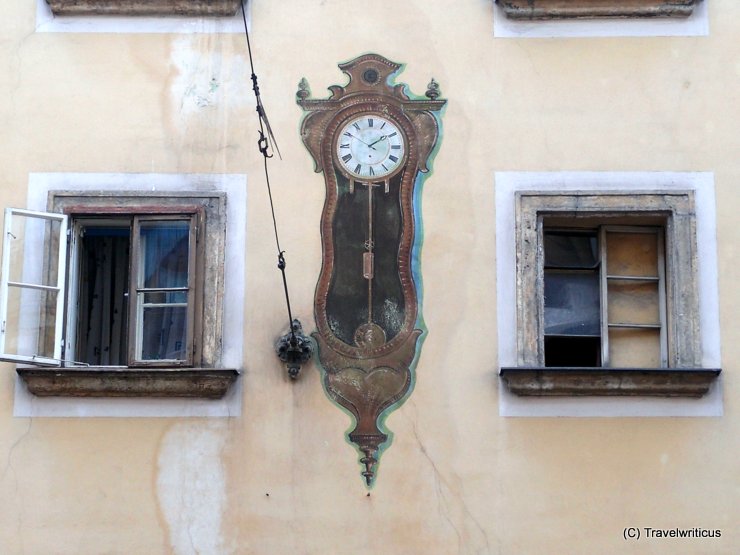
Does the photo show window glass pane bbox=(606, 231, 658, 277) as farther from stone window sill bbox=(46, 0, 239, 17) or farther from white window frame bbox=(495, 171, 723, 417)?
stone window sill bbox=(46, 0, 239, 17)

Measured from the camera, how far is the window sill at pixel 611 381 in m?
9.62

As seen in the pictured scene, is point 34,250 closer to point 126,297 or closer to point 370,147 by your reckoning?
point 126,297

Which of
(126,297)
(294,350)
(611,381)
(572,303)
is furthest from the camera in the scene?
(126,297)

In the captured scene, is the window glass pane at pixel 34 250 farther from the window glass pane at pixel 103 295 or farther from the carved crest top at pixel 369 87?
the carved crest top at pixel 369 87

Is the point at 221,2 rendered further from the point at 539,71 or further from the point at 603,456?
the point at 603,456

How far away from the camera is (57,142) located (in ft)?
33.5

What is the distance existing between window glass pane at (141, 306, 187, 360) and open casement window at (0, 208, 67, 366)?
1.80 ft

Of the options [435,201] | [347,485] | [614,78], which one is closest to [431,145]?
[435,201]

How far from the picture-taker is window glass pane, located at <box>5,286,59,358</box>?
32.3 ft

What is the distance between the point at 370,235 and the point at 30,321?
2.26 meters

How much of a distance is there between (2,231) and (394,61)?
2827mm

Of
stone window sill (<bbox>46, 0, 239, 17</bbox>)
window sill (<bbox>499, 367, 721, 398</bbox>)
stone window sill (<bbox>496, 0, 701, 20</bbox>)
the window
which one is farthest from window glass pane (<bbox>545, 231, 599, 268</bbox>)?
stone window sill (<bbox>46, 0, 239, 17</bbox>)

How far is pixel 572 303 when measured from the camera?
10133mm

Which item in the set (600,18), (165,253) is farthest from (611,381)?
(165,253)
